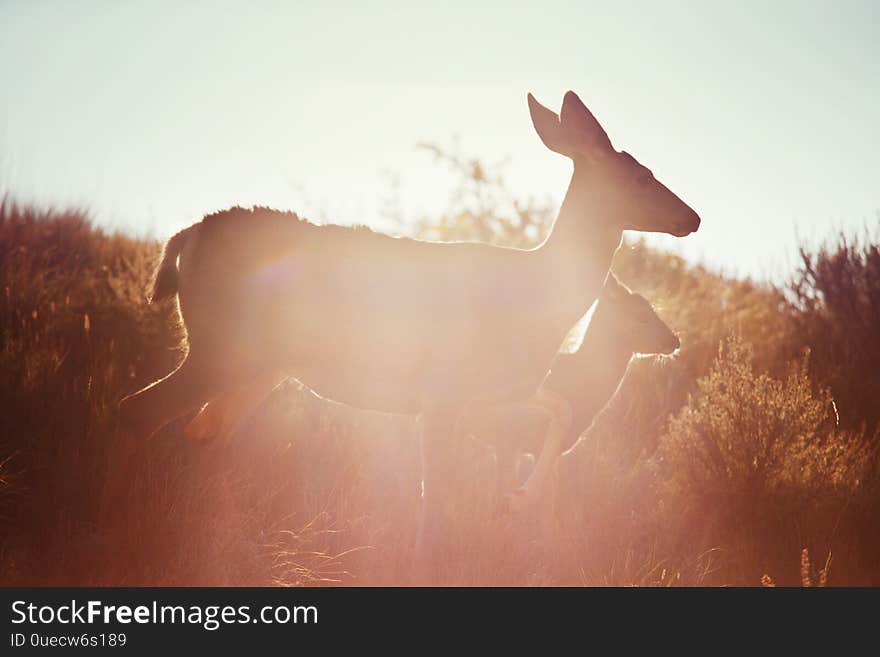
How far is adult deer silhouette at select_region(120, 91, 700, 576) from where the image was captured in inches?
167

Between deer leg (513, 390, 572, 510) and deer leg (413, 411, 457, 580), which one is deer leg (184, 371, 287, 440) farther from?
deer leg (513, 390, 572, 510)

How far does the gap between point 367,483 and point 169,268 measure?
173 centimetres

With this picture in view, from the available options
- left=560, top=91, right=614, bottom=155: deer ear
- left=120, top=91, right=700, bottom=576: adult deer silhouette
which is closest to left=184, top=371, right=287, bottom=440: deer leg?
left=120, top=91, right=700, bottom=576: adult deer silhouette

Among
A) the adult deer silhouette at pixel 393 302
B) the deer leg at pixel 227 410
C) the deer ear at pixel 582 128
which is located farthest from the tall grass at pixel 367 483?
the deer ear at pixel 582 128

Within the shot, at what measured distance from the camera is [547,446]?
5133 mm

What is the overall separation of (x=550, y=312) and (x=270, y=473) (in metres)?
1.88

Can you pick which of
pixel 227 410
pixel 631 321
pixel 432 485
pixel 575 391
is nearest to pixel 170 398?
pixel 227 410

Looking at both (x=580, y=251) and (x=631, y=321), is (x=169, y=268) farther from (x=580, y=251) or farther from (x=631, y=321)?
(x=631, y=321)

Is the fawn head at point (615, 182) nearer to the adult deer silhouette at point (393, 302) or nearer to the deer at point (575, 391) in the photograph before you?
the adult deer silhouette at point (393, 302)

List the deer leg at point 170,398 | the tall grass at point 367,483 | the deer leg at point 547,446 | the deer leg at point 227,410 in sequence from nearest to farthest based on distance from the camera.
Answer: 1. the tall grass at point 367,483
2. the deer leg at point 170,398
3. the deer leg at point 227,410
4. the deer leg at point 547,446

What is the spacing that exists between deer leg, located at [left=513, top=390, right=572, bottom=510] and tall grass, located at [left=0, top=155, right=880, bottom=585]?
17cm

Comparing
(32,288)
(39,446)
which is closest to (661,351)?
(39,446)

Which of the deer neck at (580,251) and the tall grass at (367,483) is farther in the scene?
the deer neck at (580,251)

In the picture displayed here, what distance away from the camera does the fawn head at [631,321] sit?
565 cm
